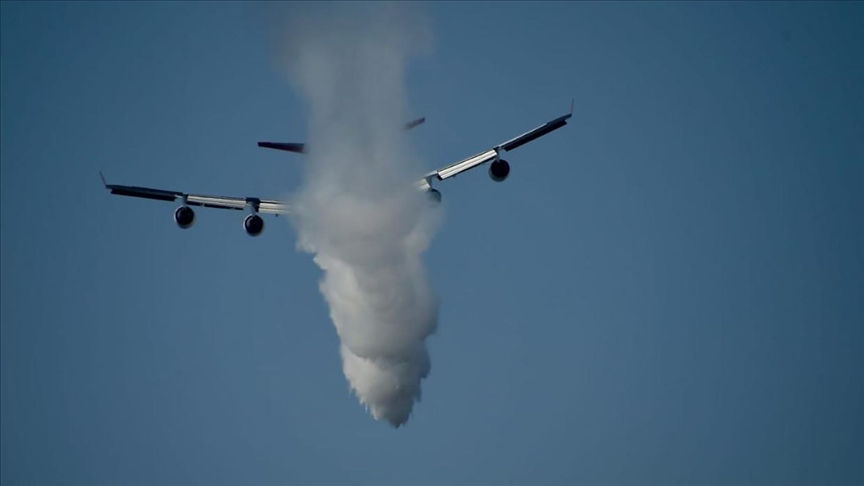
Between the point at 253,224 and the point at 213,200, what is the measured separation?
3.00 m

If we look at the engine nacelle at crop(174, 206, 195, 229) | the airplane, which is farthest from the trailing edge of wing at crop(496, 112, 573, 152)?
the engine nacelle at crop(174, 206, 195, 229)

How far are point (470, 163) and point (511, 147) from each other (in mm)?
2621

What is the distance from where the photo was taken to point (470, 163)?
9906 centimetres

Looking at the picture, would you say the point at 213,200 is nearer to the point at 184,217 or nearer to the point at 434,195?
the point at 184,217

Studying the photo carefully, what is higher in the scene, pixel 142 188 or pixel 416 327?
pixel 142 188

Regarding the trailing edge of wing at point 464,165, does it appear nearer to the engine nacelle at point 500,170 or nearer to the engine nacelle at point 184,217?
the engine nacelle at point 500,170

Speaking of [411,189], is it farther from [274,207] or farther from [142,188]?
[142,188]

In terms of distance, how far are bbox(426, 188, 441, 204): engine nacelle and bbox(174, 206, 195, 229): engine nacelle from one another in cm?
1401

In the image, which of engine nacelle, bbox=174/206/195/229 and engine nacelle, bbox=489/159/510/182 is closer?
engine nacelle, bbox=489/159/510/182

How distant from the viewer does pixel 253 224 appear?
99.7 meters

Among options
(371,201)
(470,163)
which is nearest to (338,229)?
(371,201)

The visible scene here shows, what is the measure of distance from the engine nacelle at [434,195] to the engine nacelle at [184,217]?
552 inches

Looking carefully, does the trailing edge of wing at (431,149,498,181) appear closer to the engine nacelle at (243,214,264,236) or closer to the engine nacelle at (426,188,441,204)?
the engine nacelle at (426,188,441,204)

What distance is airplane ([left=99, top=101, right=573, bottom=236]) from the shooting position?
9794 cm
